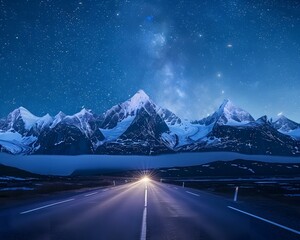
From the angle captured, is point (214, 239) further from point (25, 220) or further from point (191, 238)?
point (25, 220)

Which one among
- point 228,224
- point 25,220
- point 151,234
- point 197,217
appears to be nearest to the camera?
point 151,234

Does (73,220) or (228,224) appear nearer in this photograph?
(228,224)

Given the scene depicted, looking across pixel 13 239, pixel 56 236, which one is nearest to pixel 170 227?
pixel 56 236

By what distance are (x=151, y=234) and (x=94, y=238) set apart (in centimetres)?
174

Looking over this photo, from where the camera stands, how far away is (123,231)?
1059cm

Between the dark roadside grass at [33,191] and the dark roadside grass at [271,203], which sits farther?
the dark roadside grass at [33,191]

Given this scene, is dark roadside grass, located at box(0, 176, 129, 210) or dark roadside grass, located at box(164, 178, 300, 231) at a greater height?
dark roadside grass, located at box(164, 178, 300, 231)

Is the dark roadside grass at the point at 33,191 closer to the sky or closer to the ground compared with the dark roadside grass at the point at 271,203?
closer to the ground

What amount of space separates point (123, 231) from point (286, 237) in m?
4.76

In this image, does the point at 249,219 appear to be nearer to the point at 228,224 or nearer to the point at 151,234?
the point at 228,224

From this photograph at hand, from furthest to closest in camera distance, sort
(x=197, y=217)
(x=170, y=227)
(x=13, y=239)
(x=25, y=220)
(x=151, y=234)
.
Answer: (x=197, y=217)
(x=25, y=220)
(x=170, y=227)
(x=151, y=234)
(x=13, y=239)

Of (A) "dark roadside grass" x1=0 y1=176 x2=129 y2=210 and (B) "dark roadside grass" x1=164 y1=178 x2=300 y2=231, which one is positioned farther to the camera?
(A) "dark roadside grass" x1=0 y1=176 x2=129 y2=210

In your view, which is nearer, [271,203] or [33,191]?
[271,203]

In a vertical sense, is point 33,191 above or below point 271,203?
below
